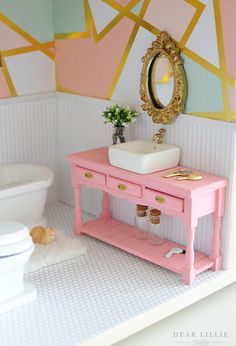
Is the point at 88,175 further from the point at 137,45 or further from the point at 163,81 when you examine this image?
the point at 137,45

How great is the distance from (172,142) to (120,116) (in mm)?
424

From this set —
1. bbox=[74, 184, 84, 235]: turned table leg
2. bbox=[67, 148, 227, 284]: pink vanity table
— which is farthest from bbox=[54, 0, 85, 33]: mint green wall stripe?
bbox=[74, 184, 84, 235]: turned table leg

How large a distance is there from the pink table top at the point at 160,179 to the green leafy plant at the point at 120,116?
272mm

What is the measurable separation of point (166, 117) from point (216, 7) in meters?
0.80

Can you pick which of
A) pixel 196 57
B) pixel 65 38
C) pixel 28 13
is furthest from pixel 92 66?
pixel 196 57

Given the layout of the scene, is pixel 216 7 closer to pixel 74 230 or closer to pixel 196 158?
pixel 196 158

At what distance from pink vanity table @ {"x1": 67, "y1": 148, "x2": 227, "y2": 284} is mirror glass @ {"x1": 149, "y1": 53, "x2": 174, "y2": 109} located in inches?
20.0

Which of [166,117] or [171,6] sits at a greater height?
[171,6]

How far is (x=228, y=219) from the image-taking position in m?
3.77

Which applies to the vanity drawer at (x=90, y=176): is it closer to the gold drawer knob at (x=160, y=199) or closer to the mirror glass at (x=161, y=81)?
the gold drawer knob at (x=160, y=199)

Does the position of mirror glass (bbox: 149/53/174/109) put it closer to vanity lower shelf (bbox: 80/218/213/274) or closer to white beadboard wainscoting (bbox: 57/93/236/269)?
white beadboard wainscoting (bbox: 57/93/236/269)

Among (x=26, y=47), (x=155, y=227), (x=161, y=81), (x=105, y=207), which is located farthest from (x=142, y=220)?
(x=26, y=47)

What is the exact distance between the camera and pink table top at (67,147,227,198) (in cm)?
353

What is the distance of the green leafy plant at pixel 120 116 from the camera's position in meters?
4.18
